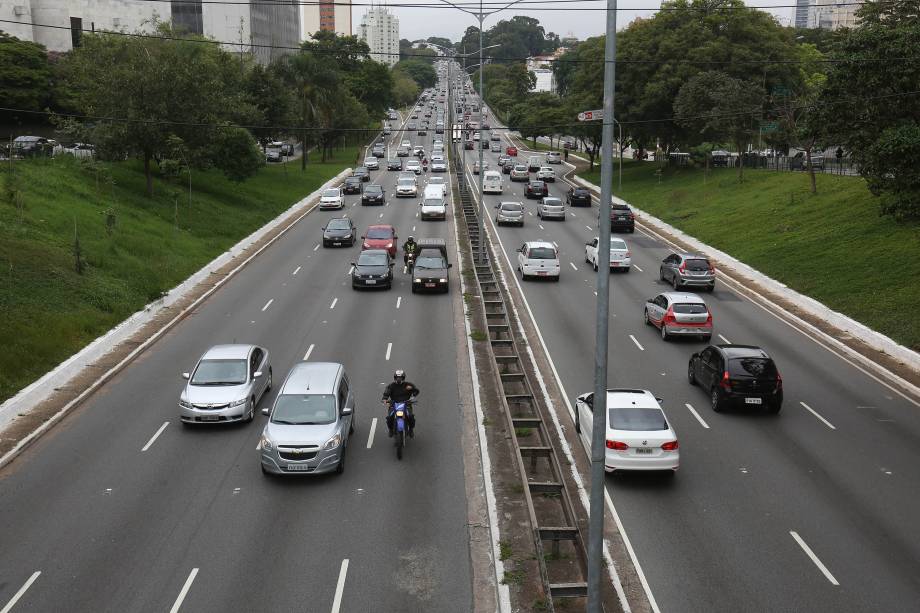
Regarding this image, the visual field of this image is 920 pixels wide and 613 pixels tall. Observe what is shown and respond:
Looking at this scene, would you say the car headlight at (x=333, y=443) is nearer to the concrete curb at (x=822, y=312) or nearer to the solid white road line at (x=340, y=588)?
the solid white road line at (x=340, y=588)

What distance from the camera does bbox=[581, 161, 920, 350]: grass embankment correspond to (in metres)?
31.4

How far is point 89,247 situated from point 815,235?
32000 millimetres

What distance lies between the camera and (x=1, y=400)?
20984 mm

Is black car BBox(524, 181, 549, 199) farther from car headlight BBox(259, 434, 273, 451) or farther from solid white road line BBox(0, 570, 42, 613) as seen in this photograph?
solid white road line BBox(0, 570, 42, 613)

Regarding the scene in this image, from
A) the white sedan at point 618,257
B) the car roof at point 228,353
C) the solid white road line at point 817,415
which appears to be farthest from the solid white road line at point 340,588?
the white sedan at point 618,257

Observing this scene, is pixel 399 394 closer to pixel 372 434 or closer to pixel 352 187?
pixel 372 434

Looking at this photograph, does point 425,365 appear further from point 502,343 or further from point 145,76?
point 145,76

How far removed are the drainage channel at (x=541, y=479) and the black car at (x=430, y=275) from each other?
6.58 m

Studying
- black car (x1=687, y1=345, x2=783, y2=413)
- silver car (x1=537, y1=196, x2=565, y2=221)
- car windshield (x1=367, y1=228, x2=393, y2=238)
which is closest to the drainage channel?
black car (x1=687, y1=345, x2=783, y2=413)

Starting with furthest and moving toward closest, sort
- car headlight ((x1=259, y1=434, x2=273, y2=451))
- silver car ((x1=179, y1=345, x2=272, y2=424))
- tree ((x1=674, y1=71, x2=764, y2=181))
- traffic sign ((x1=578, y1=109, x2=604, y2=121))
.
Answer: tree ((x1=674, y1=71, x2=764, y2=181)), silver car ((x1=179, y1=345, x2=272, y2=424)), car headlight ((x1=259, y1=434, x2=273, y2=451)), traffic sign ((x1=578, y1=109, x2=604, y2=121))

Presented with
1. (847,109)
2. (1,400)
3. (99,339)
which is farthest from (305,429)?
(847,109)

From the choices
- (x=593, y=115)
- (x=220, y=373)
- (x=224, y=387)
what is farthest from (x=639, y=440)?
(x=220, y=373)

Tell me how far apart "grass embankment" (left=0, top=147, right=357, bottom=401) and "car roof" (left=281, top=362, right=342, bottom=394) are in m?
7.69

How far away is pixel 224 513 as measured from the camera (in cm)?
1547
